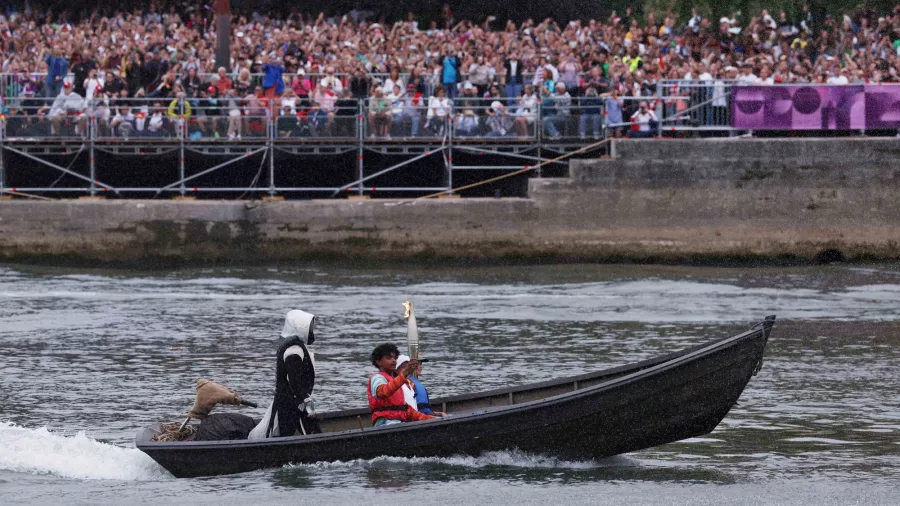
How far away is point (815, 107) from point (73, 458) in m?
19.3

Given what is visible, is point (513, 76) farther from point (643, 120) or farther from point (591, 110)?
point (643, 120)

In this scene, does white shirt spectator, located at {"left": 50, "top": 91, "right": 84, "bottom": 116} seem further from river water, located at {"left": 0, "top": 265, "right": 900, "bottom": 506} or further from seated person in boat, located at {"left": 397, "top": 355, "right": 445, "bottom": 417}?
seated person in boat, located at {"left": 397, "top": 355, "right": 445, "bottom": 417}

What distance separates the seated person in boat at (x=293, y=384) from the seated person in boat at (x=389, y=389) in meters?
0.59

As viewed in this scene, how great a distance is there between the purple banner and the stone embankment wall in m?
0.42

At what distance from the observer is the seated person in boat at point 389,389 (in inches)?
561

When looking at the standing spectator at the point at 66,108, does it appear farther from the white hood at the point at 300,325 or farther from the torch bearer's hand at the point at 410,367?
the torch bearer's hand at the point at 410,367

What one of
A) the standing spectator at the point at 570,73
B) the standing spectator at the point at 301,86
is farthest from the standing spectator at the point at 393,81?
the standing spectator at the point at 570,73

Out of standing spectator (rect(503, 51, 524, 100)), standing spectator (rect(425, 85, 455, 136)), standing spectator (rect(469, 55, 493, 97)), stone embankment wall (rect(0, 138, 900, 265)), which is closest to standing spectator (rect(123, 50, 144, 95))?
stone embankment wall (rect(0, 138, 900, 265))

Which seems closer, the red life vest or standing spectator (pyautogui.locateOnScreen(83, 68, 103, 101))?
the red life vest

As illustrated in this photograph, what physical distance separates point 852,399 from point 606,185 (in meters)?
12.5

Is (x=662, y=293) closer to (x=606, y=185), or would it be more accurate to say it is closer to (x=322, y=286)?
(x=606, y=185)

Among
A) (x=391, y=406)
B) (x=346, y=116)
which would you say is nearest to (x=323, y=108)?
(x=346, y=116)

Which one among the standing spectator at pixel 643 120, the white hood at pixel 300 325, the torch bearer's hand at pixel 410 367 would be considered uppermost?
the standing spectator at pixel 643 120

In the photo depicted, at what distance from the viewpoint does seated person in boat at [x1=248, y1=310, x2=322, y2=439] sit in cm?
1399
